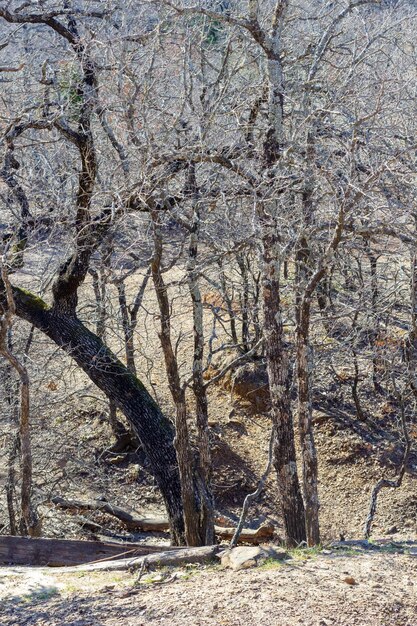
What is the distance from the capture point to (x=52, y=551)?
7.66 m

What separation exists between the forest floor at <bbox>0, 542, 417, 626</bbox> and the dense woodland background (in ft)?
5.96

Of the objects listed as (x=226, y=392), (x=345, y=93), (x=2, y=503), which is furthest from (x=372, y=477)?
(x=345, y=93)

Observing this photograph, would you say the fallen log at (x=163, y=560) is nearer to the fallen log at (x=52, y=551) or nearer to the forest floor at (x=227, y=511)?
the forest floor at (x=227, y=511)

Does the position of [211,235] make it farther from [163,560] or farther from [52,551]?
[163,560]

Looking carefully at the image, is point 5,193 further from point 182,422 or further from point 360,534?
point 360,534

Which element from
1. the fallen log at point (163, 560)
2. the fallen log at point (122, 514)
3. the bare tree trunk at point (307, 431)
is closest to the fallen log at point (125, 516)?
the fallen log at point (122, 514)

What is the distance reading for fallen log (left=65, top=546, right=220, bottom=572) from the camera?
6598 millimetres

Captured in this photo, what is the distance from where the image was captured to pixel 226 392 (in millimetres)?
16047

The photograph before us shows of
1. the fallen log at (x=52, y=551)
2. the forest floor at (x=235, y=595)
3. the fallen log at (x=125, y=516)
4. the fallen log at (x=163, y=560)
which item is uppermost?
the fallen log at (x=125, y=516)

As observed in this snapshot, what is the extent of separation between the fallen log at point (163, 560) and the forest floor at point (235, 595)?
0.38 feet

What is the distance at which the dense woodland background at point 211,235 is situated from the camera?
800 cm

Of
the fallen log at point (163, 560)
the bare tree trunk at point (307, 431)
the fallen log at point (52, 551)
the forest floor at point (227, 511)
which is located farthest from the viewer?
the bare tree trunk at point (307, 431)

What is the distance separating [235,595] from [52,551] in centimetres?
271

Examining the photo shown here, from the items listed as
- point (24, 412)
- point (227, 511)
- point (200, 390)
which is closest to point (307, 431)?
point (200, 390)
